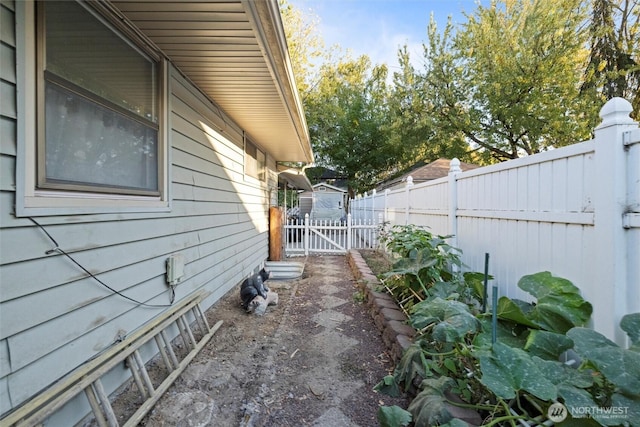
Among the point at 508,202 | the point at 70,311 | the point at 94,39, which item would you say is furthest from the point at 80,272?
the point at 508,202

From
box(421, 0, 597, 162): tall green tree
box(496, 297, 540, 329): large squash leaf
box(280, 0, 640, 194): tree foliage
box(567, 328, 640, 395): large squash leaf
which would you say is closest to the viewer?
box(567, 328, 640, 395): large squash leaf

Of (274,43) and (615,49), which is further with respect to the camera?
(615,49)

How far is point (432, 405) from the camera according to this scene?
1503 mm

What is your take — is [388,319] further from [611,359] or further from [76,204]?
[76,204]

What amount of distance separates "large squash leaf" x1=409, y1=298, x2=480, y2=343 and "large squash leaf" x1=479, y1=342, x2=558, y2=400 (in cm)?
21

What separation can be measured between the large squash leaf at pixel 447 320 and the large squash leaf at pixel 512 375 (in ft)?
0.69

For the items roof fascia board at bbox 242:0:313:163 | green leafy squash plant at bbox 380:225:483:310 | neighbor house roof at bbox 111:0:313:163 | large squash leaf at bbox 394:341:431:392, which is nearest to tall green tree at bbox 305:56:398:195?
neighbor house roof at bbox 111:0:313:163

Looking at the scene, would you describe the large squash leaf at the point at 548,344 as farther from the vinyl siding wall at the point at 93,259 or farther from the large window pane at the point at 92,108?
the large window pane at the point at 92,108

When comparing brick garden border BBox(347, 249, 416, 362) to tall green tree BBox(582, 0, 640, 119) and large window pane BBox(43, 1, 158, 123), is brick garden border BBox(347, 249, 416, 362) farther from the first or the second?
tall green tree BBox(582, 0, 640, 119)

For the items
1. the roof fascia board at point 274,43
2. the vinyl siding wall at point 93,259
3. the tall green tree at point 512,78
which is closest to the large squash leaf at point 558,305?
the roof fascia board at point 274,43

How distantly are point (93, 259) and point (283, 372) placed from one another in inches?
60.2

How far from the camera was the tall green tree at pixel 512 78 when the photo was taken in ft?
Answer: 38.5

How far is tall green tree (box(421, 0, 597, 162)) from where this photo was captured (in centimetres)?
1173

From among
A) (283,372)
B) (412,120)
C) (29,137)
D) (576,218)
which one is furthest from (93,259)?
(412,120)
